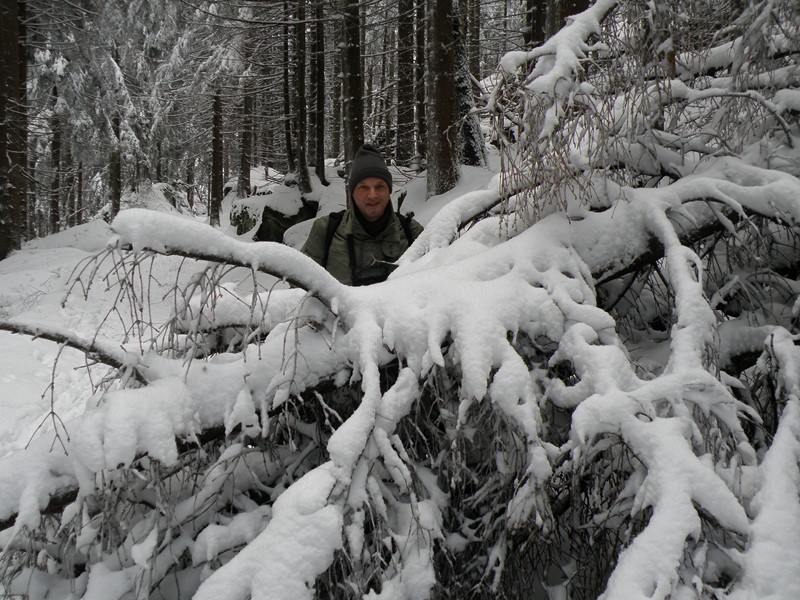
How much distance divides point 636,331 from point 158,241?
2.57 meters

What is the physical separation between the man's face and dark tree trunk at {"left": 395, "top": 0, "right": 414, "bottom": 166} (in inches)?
293

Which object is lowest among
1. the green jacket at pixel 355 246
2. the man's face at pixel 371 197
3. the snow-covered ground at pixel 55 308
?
the snow-covered ground at pixel 55 308

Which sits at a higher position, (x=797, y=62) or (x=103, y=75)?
(x=103, y=75)

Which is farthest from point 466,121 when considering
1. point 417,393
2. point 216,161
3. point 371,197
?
point 216,161

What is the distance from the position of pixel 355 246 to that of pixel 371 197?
1.24 ft

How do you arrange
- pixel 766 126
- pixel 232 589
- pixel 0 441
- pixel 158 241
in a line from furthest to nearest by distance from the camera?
pixel 0 441 < pixel 766 126 < pixel 158 241 < pixel 232 589

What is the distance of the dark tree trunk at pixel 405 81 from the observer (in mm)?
11828

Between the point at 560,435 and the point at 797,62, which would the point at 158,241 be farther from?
the point at 797,62

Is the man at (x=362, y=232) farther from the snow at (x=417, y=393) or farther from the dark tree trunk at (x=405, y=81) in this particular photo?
the dark tree trunk at (x=405, y=81)

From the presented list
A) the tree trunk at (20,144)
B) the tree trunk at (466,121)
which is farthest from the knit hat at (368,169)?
the tree trunk at (20,144)

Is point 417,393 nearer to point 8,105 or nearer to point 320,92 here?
point 8,105

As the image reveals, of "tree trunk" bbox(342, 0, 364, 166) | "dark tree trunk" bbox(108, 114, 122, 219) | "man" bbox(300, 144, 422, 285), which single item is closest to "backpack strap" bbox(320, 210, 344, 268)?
"man" bbox(300, 144, 422, 285)

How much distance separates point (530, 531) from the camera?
1.97m

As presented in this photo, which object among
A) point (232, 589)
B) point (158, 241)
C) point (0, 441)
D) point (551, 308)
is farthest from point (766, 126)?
point (0, 441)
